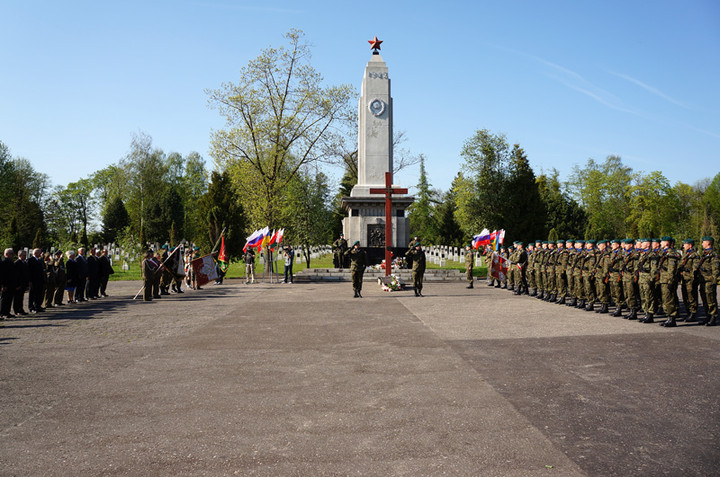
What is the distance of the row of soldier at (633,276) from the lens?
10.7 meters

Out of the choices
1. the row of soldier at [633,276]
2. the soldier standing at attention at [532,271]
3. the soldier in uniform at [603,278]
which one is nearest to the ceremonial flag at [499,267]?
the soldier standing at attention at [532,271]

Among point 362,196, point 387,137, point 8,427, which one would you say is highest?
point 387,137

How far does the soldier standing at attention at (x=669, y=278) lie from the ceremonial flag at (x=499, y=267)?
8.80m

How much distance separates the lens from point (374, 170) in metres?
28.2

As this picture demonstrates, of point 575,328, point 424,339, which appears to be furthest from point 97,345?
point 575,328

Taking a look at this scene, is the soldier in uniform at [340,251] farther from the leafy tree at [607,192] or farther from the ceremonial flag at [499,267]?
the leafy tree at [607,192]

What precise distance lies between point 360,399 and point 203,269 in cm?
1532

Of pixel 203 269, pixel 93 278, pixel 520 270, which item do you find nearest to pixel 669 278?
pixel 520 270

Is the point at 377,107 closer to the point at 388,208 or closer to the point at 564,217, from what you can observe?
the point at 388,208

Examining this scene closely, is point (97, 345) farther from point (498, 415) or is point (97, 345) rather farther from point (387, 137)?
point (387, 137)

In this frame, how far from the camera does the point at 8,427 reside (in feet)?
15.0

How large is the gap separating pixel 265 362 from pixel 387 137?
22.6 m

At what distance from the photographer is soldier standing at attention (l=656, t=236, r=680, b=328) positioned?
410 inches

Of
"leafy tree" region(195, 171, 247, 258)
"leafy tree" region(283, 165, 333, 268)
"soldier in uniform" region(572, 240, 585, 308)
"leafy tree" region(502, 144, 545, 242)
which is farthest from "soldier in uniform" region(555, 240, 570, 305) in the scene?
"leafy tree" region(502, 144, 545, 242)
